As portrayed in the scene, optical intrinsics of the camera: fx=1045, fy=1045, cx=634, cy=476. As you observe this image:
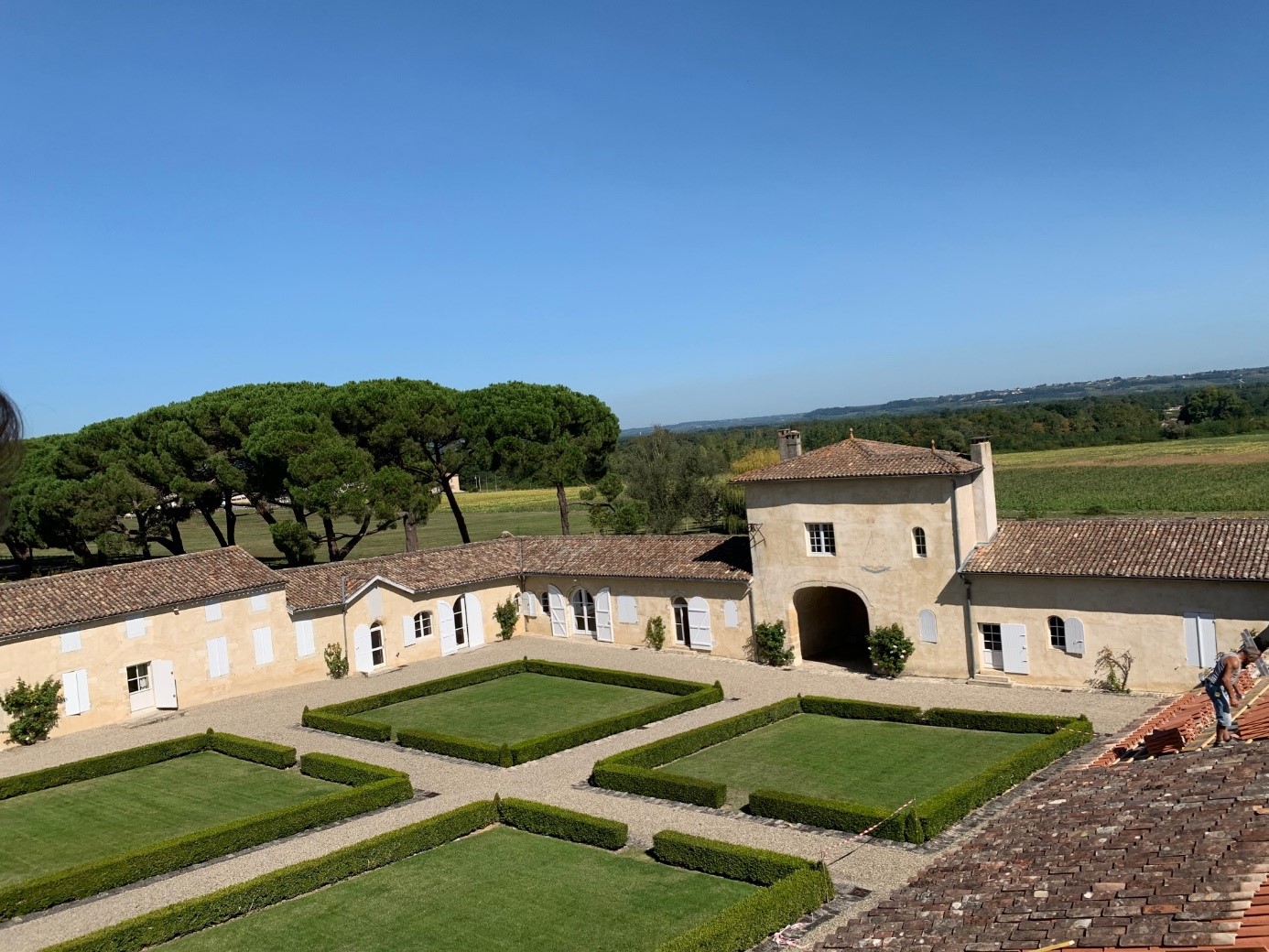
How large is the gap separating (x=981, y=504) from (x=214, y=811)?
2113 centimetres

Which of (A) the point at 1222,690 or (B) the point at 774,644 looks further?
(B) the point at 774,644

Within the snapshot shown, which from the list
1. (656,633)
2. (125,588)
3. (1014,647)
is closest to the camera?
(1014,647)

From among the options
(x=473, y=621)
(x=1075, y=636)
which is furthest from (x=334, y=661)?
(x=1075, y=636)

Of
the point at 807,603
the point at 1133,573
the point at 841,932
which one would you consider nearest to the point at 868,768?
the point at 1133,573

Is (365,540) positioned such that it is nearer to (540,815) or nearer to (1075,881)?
(540,815)

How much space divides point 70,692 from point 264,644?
5799 mm

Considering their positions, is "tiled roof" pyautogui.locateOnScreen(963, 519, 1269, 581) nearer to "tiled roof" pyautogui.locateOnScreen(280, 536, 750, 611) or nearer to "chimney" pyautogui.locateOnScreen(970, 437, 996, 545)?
"chimney" pyautogui.locateOnScreen(970, 437, 996, 545)

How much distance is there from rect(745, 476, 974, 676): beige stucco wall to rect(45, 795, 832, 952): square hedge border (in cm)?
1423

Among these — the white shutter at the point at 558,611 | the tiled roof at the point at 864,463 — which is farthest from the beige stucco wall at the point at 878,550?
the white shutter at the point at 558,611

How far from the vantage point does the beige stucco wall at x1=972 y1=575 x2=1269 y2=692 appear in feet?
81.6

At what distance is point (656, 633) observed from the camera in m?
36.3

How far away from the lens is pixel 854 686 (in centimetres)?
2973

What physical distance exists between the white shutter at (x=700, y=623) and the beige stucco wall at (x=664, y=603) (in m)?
0.13

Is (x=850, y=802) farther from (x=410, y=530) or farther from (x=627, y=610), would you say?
(x=410, y=530)
